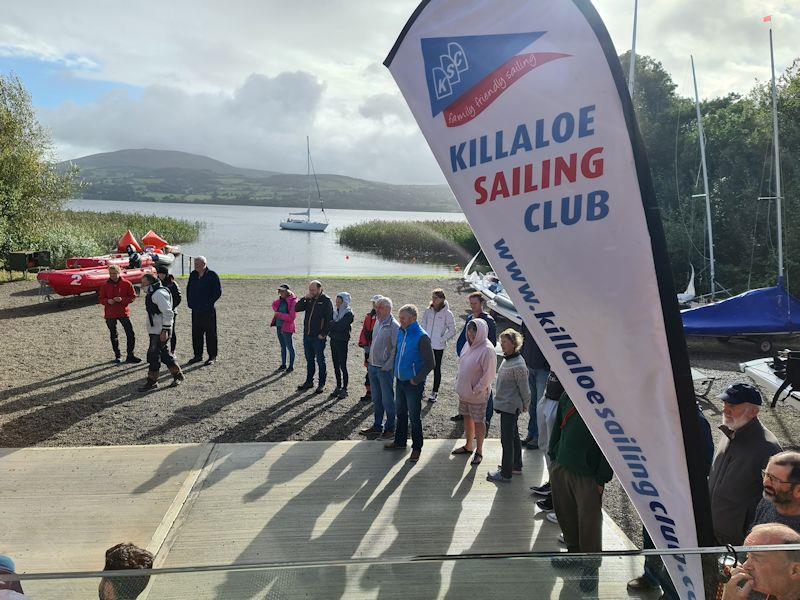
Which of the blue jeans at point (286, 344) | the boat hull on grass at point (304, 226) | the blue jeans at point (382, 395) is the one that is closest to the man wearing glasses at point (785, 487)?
the blue jeans at point (382, 395)

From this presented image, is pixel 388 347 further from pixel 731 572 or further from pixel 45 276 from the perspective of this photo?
pixel 45 276

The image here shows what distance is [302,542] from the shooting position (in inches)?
197

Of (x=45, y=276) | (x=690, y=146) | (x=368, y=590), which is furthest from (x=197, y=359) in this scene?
(x=690, y=146)

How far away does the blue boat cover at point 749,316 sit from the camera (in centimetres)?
1280

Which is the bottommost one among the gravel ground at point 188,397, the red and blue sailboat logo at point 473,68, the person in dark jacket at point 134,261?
the gravel ground at point 188,397

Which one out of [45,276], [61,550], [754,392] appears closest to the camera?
[754,392]

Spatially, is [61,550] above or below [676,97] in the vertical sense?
below

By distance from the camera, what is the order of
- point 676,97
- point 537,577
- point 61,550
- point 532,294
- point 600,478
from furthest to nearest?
point 676,97 → point 61,550 → point 600,478 → point 537,577 → point 532,294

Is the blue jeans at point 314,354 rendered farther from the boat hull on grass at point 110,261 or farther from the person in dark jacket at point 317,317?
the boat hull on grass at point 110,261

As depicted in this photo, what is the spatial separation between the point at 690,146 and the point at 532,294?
1263 inches

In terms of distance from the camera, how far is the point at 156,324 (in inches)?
355

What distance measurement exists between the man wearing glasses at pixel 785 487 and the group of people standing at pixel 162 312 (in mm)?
8203

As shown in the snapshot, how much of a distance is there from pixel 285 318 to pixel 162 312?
2.14 meters

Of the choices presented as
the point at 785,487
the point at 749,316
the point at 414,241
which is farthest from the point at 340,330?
the point at 414,241
